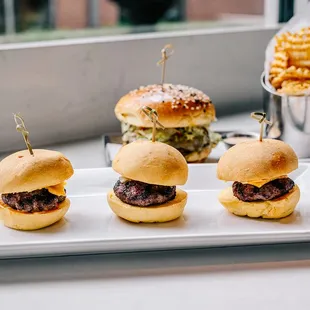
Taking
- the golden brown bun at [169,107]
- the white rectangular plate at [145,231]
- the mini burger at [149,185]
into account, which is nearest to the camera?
the white rectangular plate at [145,231]

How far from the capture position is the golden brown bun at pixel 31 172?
4.12ft

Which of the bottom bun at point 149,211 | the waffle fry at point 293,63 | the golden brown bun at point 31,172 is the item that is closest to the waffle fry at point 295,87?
the waffle fry at point 293,63

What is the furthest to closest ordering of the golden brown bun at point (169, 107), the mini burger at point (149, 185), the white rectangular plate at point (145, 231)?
the golden brown bun at point (169, 107), the mini burger at point (149, 185), the white rectangular plate at point (145, 231)

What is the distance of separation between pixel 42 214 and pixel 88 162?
2.28 ft

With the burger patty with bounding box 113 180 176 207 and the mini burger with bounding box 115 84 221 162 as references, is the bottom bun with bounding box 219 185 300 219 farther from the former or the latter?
the mini burger with bounding box 115 84 221 162

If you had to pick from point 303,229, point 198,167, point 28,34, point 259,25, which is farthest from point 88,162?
point 259,25

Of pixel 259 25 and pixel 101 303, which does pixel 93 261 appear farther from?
pixel 259 25

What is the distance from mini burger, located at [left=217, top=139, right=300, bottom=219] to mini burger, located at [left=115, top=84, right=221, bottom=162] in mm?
478

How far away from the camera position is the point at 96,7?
3510mm

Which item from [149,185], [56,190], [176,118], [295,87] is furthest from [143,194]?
[295,87]

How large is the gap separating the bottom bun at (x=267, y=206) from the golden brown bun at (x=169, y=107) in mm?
516

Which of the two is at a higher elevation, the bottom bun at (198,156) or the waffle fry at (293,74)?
the waffle fry at (293,74)

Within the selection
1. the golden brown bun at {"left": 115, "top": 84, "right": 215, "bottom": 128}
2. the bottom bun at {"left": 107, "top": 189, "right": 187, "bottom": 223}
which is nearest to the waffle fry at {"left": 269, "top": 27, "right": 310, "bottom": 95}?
the golden brown bun at {"left": 115, "top": 84, "right": 215, "bottom": 128}

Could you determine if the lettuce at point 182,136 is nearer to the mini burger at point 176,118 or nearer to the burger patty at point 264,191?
the mini burger at point 176,118
